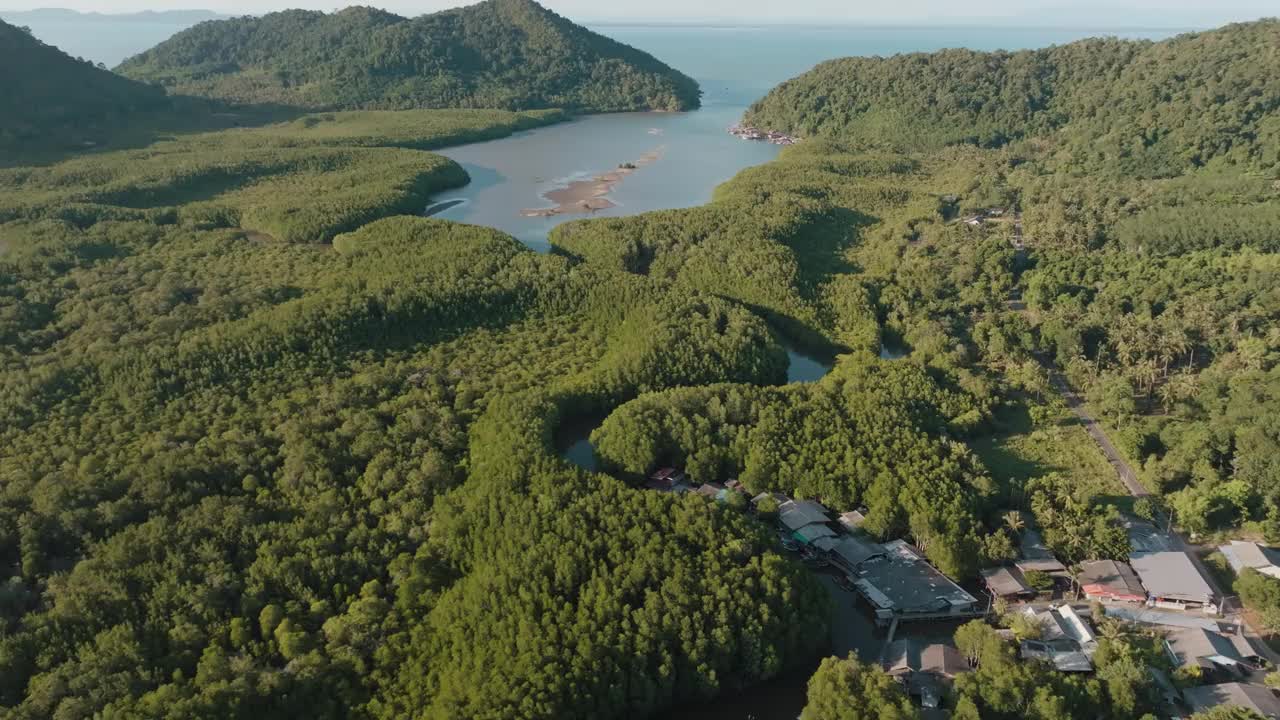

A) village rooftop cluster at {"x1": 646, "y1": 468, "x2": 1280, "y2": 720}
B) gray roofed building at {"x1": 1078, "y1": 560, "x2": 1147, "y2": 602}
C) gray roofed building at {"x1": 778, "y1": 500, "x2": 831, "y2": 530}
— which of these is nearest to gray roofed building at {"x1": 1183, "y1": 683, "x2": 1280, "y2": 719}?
village rooftop cluster at {"x1": 646, "y1": 468, "x2": 1280, "y2": 720}

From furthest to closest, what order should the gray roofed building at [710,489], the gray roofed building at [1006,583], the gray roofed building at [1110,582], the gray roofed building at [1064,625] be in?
the gray roofed building at [710,489]
the gray roofed building at [1006,583]
the gray roofed building at [1110,582]
the gray roofed building at [1064,625]

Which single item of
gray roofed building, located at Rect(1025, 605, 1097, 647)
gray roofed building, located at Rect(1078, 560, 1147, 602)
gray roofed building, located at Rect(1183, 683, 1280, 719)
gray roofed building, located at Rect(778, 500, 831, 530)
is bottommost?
gray roofed building, located at Rect(1183, 683, 1280, 719)

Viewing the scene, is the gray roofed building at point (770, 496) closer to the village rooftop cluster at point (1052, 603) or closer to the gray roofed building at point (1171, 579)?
the village rooftop cluster at point (1052, 603)

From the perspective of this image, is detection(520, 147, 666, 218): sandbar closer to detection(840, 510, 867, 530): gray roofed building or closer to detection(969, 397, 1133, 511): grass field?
detection(969, 397, 1133, 511): grass field

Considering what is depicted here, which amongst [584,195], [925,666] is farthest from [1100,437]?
[584,195]

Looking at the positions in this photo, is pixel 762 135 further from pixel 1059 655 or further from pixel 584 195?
pixel 1059 655

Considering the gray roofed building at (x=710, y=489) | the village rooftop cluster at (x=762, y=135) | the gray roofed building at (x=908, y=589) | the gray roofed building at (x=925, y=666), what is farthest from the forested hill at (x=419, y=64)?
the gray roofed building at (x=925, y=666)

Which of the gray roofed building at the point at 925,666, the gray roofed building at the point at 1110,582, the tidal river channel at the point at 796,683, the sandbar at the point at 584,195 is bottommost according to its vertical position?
the tidal river channel at the point at 796,683

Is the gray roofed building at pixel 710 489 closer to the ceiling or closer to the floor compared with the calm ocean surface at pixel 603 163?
closer to the floor
